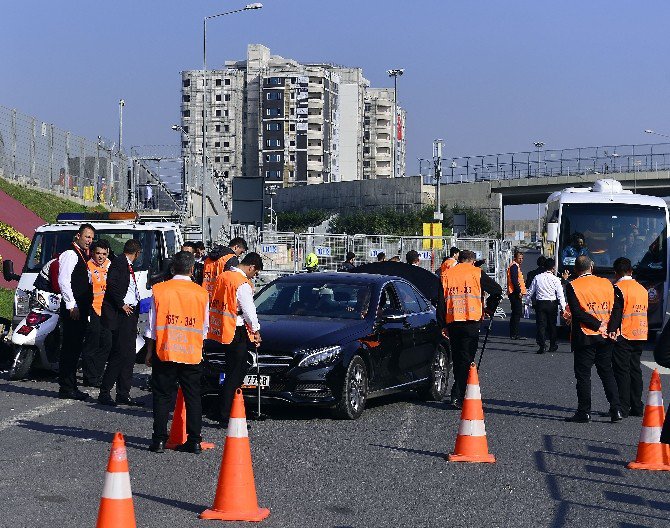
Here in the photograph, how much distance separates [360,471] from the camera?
1040cm

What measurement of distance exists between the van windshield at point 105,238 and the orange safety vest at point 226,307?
7232 mm

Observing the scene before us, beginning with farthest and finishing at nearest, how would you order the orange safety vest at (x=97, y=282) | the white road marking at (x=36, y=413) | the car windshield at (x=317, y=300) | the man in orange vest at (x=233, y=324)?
1. the orange safety vest at (x=97, y=282)
2. the car windshield at (x=317, y=300)
3. the white road marking at (x=36, y=413)
4. the man in orange vest at (x=233, y=324)

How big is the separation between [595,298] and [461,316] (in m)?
1.70

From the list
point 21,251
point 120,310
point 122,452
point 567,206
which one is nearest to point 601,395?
point 120,310

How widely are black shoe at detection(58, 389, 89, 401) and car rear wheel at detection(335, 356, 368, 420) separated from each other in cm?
347

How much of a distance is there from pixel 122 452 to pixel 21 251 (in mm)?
29635

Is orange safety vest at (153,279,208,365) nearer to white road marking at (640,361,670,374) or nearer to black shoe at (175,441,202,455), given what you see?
black shoe at (175,441,202,455)

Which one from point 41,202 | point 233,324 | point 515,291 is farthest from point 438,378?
point 41,202

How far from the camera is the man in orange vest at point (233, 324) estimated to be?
12.6 meters

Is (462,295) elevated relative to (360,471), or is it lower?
elevated

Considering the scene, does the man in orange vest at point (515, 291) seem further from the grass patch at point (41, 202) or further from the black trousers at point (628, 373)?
the grass patch at point (41, 202)

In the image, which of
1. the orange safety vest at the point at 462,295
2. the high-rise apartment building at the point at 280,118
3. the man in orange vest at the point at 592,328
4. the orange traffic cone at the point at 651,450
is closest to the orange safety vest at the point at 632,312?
the man in orange vest at the point at 592,328

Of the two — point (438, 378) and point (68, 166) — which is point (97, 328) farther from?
point (68, 166)

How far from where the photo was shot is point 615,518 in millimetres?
8758
